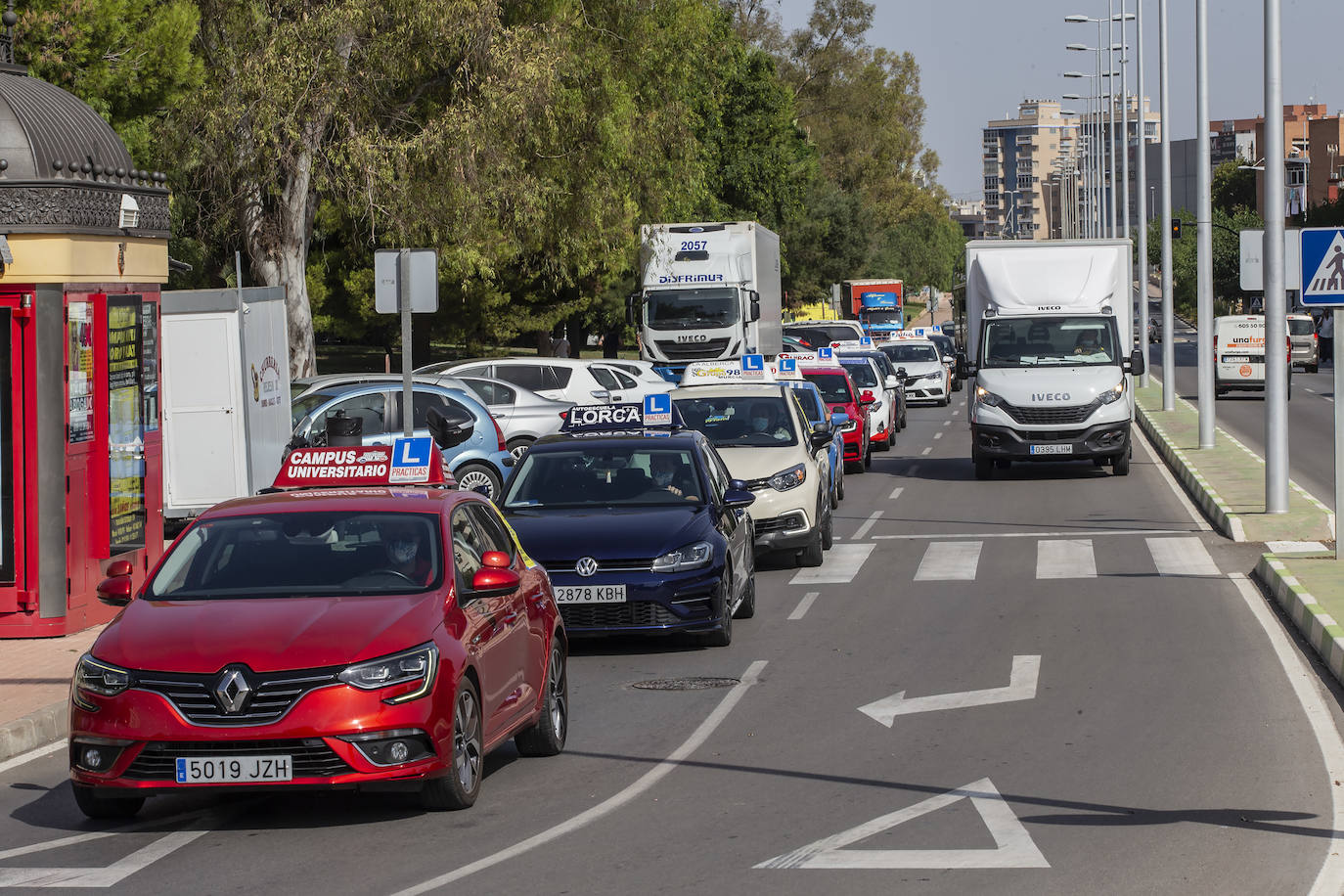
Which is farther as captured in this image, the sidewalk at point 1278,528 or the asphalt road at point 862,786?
the sidewalk at point 1278,528

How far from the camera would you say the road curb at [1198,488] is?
18859 mm

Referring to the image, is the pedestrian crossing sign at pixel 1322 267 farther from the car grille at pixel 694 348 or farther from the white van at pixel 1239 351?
the white van at pixel 1239 351

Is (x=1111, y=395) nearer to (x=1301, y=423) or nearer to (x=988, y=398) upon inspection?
(x=988, y=398)

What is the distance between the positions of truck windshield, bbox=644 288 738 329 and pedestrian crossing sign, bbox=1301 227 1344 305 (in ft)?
78.7

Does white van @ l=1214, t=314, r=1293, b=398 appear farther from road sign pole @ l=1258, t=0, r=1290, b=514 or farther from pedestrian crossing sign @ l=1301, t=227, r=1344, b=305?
pedestrian crossing sign @ l=1301, t=227, r=1344, b=305

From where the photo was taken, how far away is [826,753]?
912cm

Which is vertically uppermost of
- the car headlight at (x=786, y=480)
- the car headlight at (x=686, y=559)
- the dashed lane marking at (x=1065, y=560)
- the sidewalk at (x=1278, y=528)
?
the car headlight at (x=786, y=480)

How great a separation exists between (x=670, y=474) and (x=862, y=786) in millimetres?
5443

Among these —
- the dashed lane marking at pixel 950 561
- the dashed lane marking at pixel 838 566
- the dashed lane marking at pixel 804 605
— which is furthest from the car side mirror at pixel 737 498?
the dashed lane marking at pixel 950 561

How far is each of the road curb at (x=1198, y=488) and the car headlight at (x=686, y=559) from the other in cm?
818

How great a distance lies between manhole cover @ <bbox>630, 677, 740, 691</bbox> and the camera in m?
11.2

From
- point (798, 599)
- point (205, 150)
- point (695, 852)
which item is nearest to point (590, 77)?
point (205, 150)

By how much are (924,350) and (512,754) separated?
4136cm

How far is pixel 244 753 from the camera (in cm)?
723
